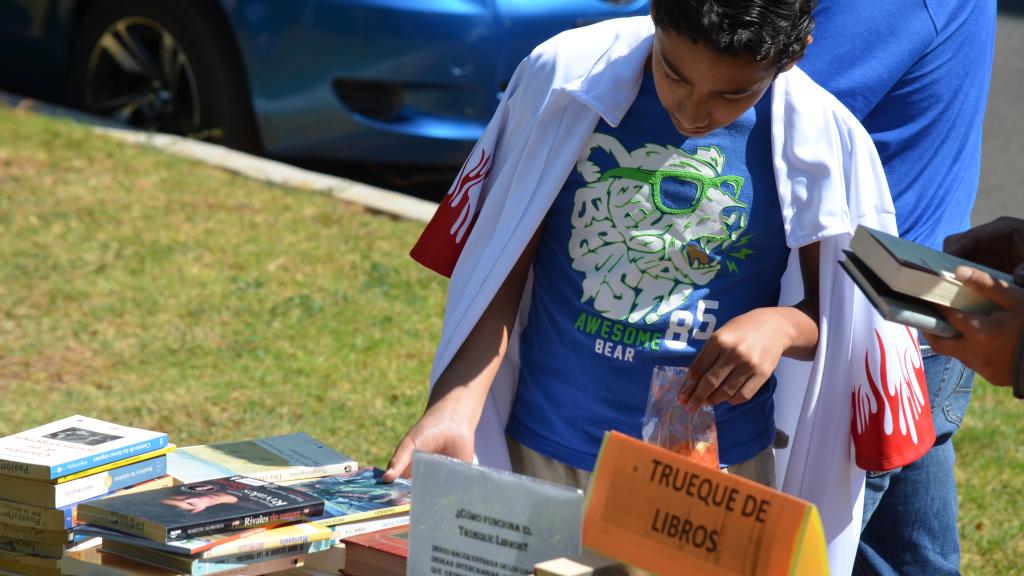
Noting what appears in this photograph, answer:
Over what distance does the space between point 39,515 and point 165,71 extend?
479 centimetres

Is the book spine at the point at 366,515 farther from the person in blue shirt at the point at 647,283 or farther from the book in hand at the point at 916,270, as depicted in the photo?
the book in hand at the point at 916,270

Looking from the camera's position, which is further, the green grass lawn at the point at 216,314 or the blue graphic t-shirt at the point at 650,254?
the green grass lawn at the point at 216,314

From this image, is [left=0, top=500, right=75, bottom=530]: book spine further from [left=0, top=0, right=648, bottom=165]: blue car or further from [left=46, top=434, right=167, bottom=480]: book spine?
[left=0, top=0, right=648, bottom=165]: blue car

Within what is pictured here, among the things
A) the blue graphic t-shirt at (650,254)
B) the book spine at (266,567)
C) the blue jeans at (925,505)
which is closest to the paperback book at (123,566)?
the book spine at (266,567)

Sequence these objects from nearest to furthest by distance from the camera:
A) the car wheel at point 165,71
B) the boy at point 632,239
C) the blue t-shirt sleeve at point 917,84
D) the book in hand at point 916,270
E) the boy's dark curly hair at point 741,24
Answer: the book in hand at point 916,270 → the boy's dark curly hair at point 741,24 → the boy at point 632,239 → the blue t-shirt sleeve at point 917,84 → the car wheel at point 165,71

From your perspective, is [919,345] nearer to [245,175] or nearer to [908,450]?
[908,450]

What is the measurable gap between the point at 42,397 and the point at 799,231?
315 centimetres

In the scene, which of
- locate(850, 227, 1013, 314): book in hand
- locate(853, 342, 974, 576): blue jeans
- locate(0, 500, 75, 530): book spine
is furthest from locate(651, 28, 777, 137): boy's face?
locate(0, 500, 75, 530): book spine

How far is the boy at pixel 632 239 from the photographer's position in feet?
7.11

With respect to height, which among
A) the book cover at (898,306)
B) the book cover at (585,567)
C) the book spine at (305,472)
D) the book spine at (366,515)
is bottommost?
the book spine at (366,515)

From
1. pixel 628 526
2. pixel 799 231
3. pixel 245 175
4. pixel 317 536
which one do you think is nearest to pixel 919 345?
pixel 799 231

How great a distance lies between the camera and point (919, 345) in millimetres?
2541

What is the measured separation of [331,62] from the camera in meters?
6.06

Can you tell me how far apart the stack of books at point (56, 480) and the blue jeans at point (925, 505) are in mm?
1420
